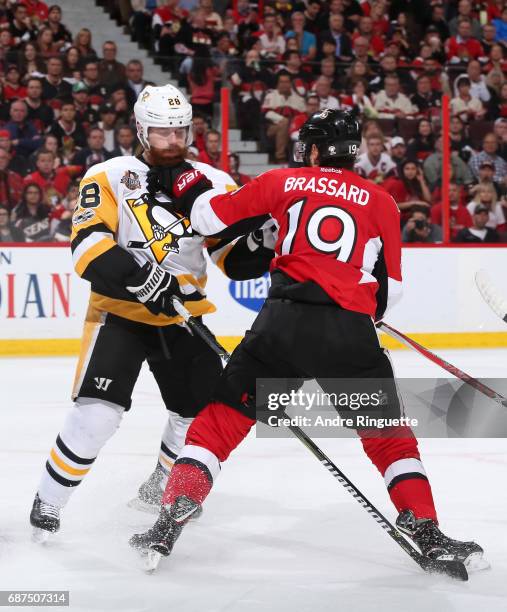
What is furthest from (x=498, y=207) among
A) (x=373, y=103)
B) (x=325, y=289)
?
(x=325, y=289)

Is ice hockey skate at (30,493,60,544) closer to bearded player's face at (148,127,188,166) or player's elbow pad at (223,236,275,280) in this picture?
player's elbow pad at (223,236,275,280)

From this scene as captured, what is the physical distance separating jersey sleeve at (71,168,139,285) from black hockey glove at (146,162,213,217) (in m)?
0.13

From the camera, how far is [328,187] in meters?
2.60

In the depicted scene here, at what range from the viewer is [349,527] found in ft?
10.1

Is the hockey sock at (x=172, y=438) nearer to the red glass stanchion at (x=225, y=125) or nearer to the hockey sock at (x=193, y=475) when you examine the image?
the hockey sock at (x=193, y=475)

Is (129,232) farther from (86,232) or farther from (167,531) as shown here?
(167,531)

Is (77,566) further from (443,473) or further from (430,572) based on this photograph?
(443,473)

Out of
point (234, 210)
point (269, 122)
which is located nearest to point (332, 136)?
point (234, 210)

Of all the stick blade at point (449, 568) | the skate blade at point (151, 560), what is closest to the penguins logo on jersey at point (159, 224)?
the skate blade at point (151, 560)

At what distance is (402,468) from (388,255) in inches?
20.1

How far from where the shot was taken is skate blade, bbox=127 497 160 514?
10.9ft

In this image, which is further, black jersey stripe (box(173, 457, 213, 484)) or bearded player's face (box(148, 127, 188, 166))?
bearded player's face (box(148, 127, 188, 166))

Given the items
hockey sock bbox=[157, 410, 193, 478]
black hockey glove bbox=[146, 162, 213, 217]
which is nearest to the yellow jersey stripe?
black hockey glove bbox=[146, 162, 213, 217]

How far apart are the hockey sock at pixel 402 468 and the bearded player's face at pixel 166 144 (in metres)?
0.96
